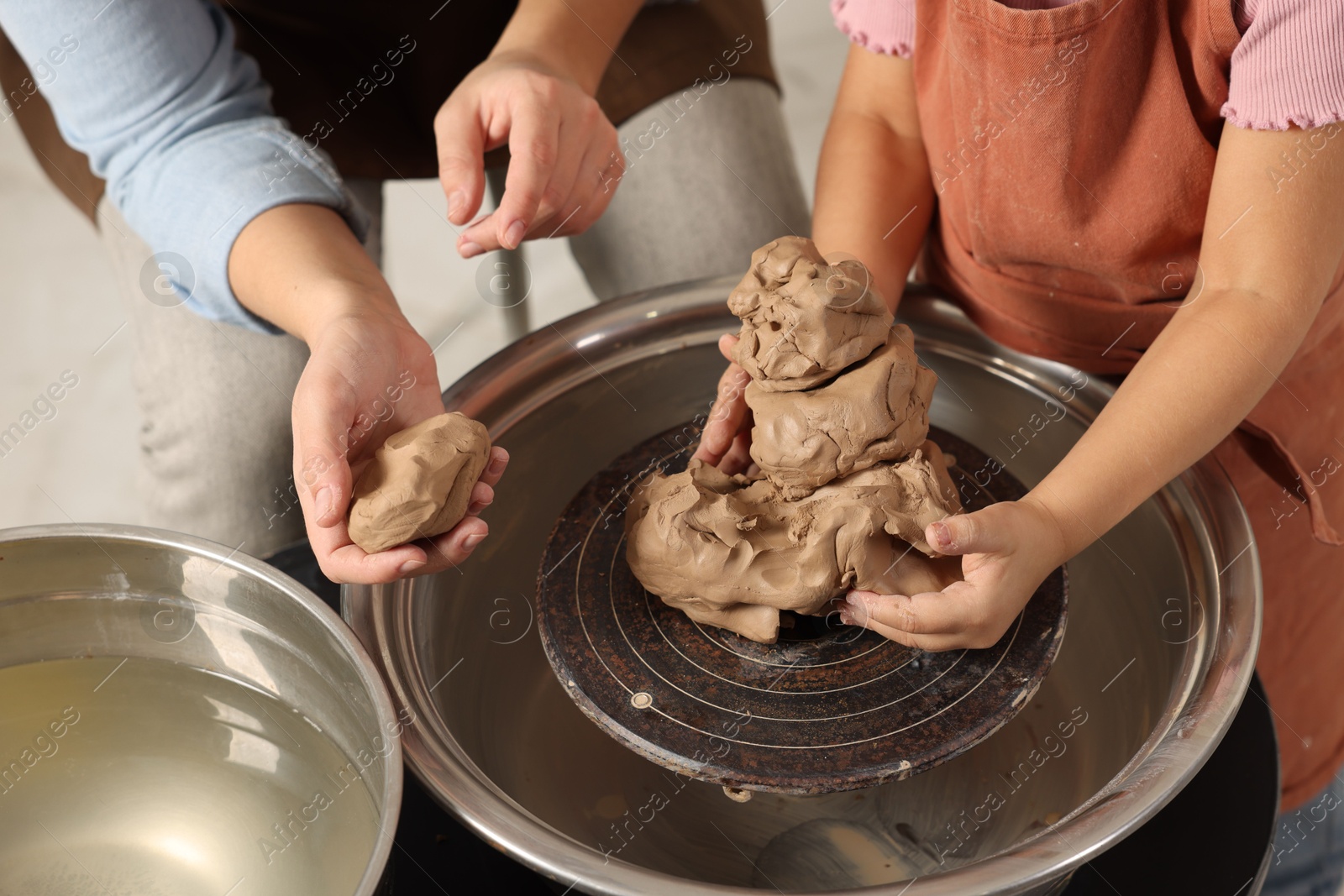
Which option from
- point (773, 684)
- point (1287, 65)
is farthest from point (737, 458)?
point (1287, 65)

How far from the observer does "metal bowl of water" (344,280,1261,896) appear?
892 mm

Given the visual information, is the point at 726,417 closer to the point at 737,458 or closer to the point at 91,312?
the point at 737,458

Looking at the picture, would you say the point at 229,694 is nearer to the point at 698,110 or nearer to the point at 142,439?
the point at 142,439

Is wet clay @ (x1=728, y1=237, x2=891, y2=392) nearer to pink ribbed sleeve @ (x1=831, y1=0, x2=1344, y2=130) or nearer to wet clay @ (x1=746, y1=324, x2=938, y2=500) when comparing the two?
wet clay @ (x1=746, y1=324, x2=938, y2=500)

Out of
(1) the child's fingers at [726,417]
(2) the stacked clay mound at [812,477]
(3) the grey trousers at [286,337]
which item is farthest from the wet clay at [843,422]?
(3) the grey trousers at [286,337]

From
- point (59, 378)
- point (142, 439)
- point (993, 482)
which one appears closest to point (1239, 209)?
point (993, 482)

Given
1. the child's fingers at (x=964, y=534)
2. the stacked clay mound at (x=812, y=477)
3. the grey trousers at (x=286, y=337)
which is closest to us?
the child's fingers at (x=964, y=534)

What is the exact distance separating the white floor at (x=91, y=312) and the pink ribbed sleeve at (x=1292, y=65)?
6.02ft

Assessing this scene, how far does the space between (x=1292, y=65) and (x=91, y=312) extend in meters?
2.80

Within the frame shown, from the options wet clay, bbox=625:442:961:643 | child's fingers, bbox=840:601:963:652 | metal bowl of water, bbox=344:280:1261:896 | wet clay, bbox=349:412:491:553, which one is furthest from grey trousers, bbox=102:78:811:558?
child's fingers, bbox=840:601:963:652

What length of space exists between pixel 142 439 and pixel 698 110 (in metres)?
0.98

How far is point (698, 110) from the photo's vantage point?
1621 mm

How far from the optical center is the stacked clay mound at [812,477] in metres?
0.98

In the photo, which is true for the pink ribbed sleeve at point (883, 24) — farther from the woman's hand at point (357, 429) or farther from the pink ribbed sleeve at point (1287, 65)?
the woman's hand at point (357, 429)
